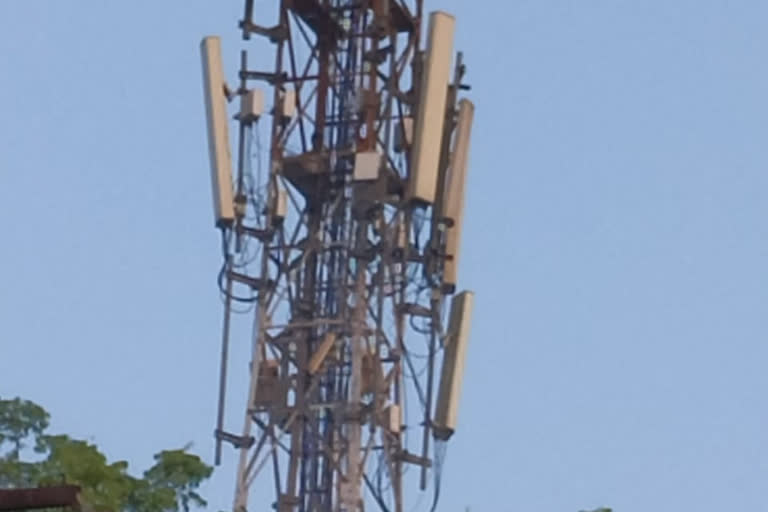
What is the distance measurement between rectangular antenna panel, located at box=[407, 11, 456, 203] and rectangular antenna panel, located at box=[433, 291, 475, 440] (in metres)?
2.31

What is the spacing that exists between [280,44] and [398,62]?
82.3 inches

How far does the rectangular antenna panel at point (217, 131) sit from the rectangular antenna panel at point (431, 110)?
3.06m

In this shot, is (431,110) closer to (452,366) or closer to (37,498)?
(452,366)

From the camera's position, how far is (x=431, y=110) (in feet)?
131

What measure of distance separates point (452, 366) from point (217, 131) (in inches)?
209

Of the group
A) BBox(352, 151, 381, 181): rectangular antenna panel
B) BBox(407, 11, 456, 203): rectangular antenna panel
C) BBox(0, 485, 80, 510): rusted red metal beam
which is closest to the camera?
BBox(0, 485, 80, 510): rusted red metal beam

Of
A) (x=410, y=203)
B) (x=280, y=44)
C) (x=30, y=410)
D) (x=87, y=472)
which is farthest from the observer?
(x=30, y=410)

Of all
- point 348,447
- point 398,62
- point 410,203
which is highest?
point 398,62

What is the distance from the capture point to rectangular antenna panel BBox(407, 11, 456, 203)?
3991 cm

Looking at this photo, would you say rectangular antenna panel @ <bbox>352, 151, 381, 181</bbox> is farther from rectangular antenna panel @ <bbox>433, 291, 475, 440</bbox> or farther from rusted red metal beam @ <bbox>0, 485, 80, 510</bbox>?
rusted red metal beam @ <bbox>0, 485, 80, 510</bbox>

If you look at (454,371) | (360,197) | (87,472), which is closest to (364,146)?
(360,197)

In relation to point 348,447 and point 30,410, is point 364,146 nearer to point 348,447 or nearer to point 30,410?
point 348,447

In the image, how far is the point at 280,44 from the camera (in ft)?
141

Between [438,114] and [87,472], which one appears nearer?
[438,114]
